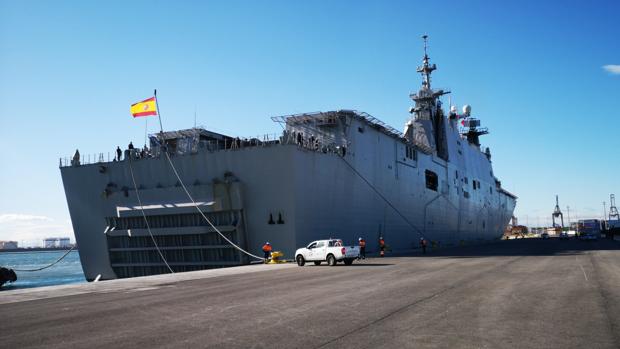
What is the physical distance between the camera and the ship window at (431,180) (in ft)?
172

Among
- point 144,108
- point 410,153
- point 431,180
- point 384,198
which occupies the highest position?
point 144,108

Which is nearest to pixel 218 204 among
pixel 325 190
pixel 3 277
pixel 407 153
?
pixel 325 190

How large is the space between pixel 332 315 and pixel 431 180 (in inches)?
1803

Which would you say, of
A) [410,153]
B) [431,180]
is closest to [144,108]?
[410,153]

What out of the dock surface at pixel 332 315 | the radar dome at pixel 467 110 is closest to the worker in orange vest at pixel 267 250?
the dock surface at pixel 332 315

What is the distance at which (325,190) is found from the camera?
32.8 metres

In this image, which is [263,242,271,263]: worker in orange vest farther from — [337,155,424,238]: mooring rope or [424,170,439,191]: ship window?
[424,170,439,191]: ship window

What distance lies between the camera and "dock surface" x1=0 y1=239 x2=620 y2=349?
7684 mm

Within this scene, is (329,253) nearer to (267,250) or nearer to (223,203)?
(267,250)

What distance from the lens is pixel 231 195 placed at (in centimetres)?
3097

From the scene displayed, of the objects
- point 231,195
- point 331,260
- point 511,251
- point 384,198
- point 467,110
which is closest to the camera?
point 331,260

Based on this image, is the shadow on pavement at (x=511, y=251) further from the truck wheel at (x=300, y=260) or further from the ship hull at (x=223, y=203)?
the truck wheel at (x=300, y=260)

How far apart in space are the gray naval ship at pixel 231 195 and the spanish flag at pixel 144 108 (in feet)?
7.84

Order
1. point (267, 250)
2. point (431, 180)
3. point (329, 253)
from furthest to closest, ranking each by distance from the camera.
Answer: point (431, 180), point (267, 250), point (329, 253)
